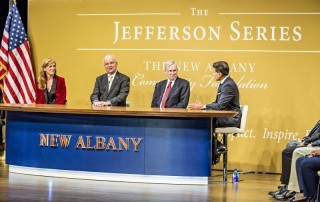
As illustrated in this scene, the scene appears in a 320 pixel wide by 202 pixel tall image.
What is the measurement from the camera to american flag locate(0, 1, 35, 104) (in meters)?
8.47

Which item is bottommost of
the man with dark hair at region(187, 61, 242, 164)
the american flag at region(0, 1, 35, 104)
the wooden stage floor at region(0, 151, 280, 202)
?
the wooden stage floor at region(0, 151, 280, 202)

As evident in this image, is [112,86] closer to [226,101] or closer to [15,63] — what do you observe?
[226,101]

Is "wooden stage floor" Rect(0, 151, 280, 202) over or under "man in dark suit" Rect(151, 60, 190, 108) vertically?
under

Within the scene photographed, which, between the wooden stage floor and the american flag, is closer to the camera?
the wooden stage floor

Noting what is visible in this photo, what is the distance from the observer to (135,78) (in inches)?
328

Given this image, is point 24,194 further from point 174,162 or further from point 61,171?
point 174,162

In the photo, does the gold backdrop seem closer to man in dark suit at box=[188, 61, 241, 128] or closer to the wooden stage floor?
man in dark suit at box=[188, 61, 241, 128]

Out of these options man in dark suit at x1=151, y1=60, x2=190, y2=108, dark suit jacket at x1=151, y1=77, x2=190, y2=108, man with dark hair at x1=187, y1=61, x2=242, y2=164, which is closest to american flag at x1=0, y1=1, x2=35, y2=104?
man in dark suit at x1=151, y1=60, x2=190, y2=108

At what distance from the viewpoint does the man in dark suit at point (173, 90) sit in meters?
7.31

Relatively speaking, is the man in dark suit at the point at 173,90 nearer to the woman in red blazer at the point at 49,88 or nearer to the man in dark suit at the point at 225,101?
the man in dark suit at the point at 225,101

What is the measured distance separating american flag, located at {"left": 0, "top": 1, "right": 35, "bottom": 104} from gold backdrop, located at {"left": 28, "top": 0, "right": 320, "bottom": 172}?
0.93 feet

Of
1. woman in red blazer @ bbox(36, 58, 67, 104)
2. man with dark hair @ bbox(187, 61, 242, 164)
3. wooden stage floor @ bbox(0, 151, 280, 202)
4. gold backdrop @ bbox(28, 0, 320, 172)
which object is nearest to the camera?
wooden stage floor @ bbox(0, 151, 280, 202)

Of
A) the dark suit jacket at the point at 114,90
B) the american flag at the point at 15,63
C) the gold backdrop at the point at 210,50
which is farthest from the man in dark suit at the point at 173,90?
the american flag at the point at 15,63

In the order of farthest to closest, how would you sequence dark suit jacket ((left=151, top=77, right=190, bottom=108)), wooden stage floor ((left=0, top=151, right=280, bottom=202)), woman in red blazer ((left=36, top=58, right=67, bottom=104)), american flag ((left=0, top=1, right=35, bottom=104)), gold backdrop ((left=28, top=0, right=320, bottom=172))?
american flag ((left=0, top=1, right=35, bottom=104)) → gold backdrop ((left=28, top=0, right=320, bottom=172)) → woman in red blazer ((left=36, top=58, right=67, bottom=104)) → dark suit jacket ((left=151, top=77, right=190, bottom=108)) → wooden stage floor ((left=0, top=151, right=280, bottom=202))
